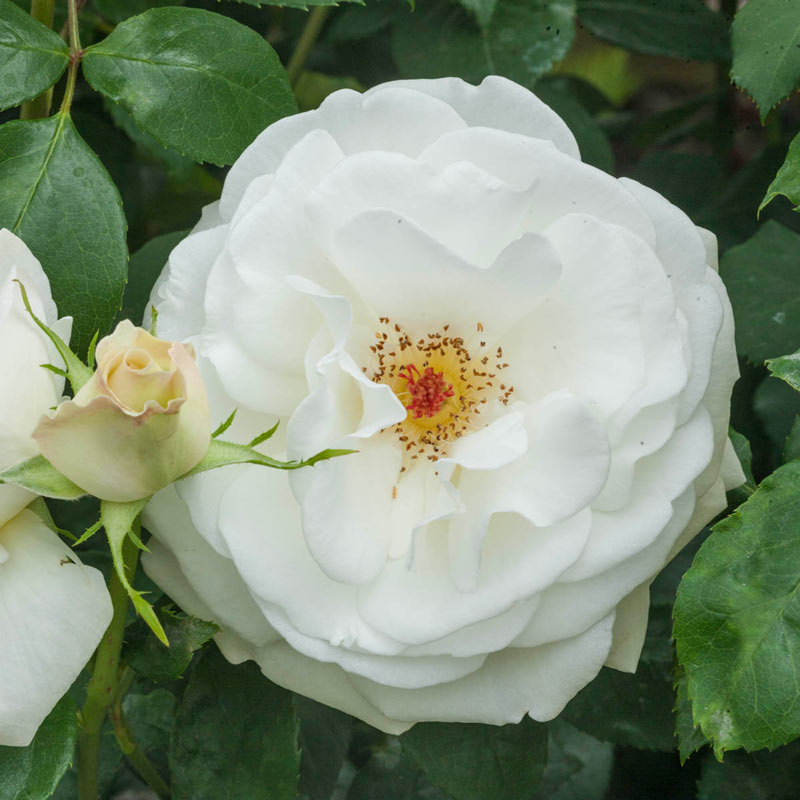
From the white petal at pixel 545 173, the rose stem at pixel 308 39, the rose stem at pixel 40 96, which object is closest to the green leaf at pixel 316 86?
the rose stem at pixel 308 39

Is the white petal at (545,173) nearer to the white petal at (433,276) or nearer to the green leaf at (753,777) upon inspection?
the white petal at (433,276)

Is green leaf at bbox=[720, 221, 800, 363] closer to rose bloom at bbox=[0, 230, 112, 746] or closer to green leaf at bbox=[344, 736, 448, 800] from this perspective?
green leaf at bbox=[344, 736, 448, 800]

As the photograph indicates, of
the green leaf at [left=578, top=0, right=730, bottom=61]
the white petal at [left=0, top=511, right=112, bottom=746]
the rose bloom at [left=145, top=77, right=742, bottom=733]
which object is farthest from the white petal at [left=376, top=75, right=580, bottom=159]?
the green leaf at [left=578, top=0, right=730, bottom=61]

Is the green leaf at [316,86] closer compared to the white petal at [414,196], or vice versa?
the white petal at [414,196]

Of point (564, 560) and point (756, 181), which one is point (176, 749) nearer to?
point (564, 560)

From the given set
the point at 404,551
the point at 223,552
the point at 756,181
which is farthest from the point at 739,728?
the point at 756,181

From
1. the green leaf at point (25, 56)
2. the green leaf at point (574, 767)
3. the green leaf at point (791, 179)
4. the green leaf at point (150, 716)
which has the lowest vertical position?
the green leaf at point (150, 716)
